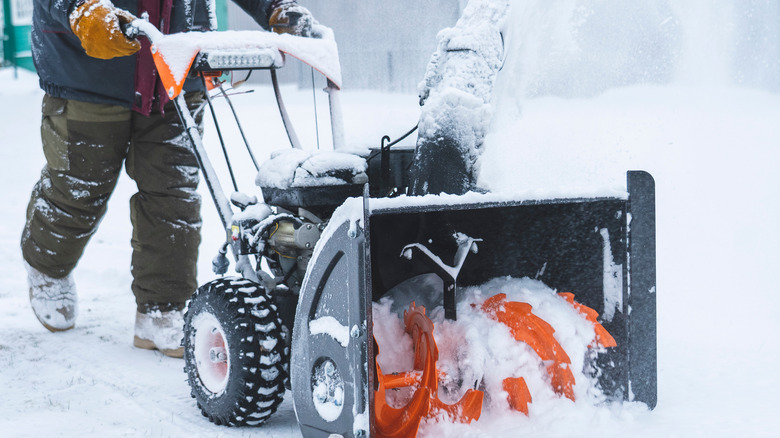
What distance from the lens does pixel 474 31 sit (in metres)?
2.45

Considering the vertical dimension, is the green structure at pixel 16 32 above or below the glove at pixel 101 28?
above

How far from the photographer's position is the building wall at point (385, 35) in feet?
18.6

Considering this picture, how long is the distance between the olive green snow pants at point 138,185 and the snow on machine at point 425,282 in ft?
1.92

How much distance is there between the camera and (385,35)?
6211mm

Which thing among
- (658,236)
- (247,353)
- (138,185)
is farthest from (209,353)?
(658,236)

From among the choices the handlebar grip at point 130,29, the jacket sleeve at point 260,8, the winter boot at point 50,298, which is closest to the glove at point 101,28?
the handlebar grip at point 130,29

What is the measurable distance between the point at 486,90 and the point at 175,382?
140 centimetres

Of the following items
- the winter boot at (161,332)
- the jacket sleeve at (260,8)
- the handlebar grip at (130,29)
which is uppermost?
the jacket sleeve at (260,8)

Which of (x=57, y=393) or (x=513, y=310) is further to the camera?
(x=57, y=393)

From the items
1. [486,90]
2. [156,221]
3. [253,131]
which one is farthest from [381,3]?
[486,90]

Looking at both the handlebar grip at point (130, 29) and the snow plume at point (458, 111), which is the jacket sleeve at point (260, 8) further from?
the snow plume at point (458, 111)

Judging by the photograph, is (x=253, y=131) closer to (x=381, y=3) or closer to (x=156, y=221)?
(x=381, y=3)

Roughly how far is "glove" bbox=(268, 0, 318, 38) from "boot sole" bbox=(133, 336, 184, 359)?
1252 millimetres

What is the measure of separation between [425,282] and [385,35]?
13.6 feet
